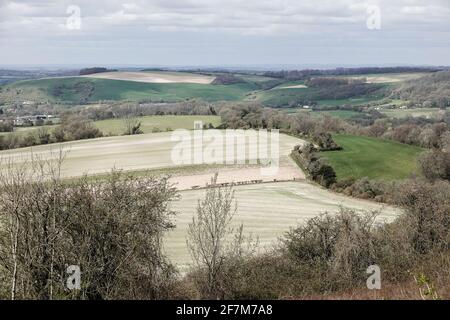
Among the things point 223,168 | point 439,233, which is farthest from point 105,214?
point 223,168

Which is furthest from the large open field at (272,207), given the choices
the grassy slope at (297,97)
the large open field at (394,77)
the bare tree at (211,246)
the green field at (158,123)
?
the large open field at (394,77)

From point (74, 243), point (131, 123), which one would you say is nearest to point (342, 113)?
point (131, 123)

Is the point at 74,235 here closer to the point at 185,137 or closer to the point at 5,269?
the point at 5,269

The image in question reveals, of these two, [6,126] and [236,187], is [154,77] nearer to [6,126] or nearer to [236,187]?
[6,126]

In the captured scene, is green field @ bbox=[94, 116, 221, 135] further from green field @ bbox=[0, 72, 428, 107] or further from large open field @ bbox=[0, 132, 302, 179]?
green field @ bbox=[0, 72, 428, 107]

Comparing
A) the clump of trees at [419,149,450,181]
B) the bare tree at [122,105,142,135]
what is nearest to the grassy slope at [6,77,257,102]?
the bare tree at [122,105,142,135]

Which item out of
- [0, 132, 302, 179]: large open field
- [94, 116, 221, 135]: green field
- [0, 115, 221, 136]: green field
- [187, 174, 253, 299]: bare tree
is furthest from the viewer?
[94, 116, 221, 135]: green field

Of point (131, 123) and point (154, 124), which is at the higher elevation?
point (131, 123)
